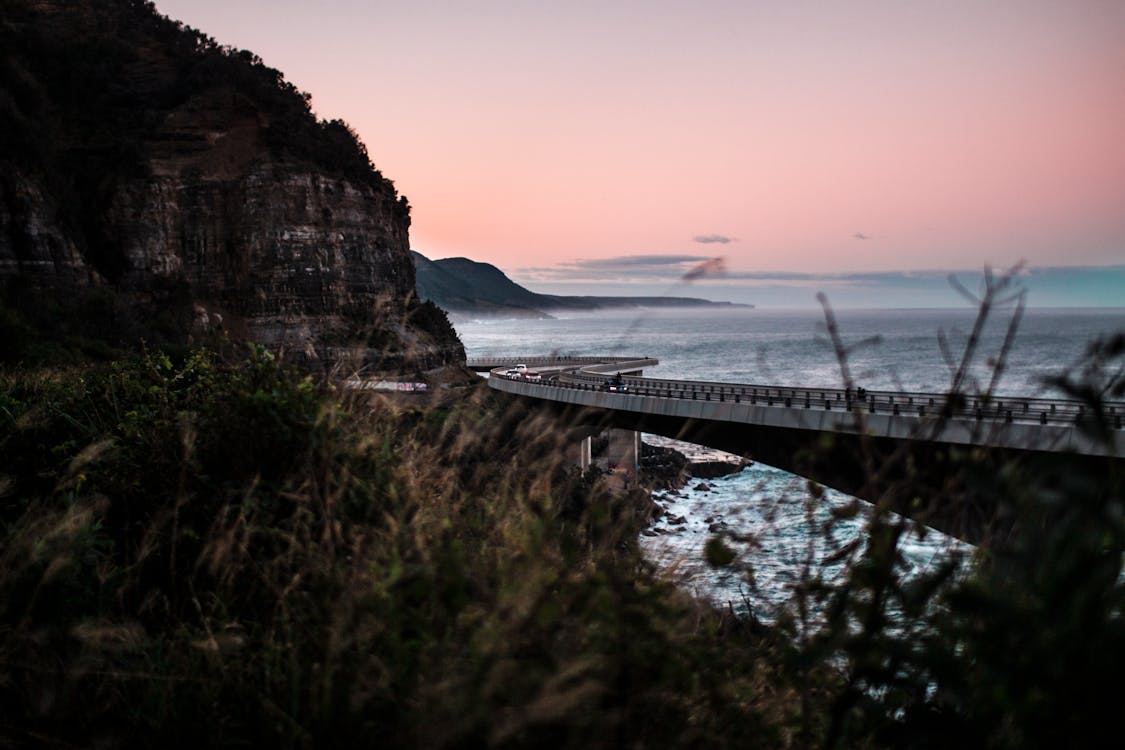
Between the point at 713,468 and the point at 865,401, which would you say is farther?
the point at 713,468

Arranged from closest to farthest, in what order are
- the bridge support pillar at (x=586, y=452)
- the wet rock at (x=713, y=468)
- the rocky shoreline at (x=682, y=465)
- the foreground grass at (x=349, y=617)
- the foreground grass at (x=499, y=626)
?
the foreground grass at (x=499, y=626) → the foreground grass at (x=349, y=617) → the rocky shoreline at (x=682, y=465) → the bridge support pillar at (x=586, y=452) → the wet rock at (x=713, y=468)

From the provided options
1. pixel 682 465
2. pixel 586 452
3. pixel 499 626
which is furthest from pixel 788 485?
pixel 682 465

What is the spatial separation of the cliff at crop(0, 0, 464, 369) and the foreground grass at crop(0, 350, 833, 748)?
39.0 m

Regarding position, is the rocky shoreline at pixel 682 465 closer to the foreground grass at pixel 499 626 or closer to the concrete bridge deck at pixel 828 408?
the concrete bridge deck at pixel 828 408

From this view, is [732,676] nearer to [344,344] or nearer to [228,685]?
[228,685]

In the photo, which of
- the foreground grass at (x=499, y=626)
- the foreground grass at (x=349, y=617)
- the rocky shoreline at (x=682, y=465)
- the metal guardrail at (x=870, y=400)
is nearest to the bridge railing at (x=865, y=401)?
the metal guardrail at (x=870, y=400)

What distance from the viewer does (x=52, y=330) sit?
121 ft

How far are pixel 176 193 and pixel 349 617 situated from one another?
58.5 m

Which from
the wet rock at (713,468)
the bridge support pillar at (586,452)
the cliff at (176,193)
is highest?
the cliff at (176,193)

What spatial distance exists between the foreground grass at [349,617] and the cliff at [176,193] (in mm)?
38979

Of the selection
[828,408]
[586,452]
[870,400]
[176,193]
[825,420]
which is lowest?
[586,452]

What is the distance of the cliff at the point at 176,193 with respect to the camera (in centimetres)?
4494

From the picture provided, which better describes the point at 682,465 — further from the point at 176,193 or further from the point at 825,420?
the point at 176,193

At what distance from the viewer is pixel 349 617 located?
3027 millimetres
